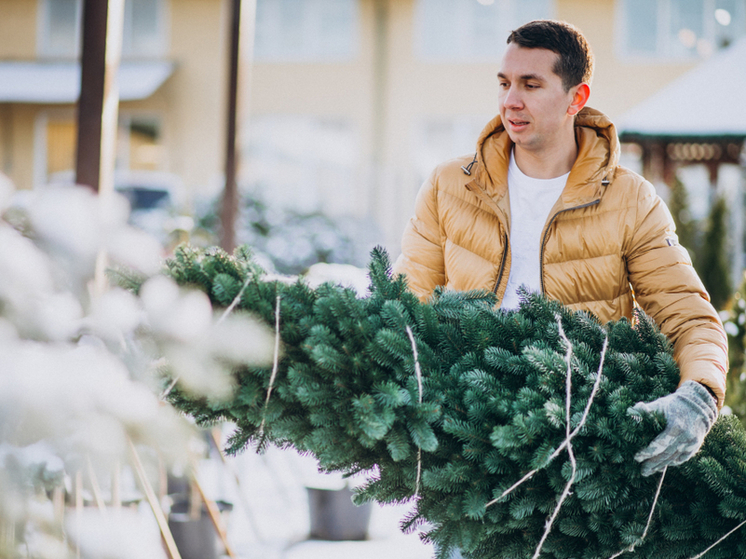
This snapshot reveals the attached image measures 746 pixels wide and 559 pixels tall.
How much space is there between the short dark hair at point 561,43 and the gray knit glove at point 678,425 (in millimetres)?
919

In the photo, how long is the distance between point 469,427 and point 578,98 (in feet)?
3.51

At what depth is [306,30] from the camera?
15.2 m

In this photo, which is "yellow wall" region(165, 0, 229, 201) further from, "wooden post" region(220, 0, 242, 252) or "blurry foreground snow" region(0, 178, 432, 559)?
"blurry foreground snow" region(0, 178, 432, 559)

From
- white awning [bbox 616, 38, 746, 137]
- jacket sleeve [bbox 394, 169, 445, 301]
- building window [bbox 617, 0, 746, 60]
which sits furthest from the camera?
building window [bbox 617, 0, 746, 60]

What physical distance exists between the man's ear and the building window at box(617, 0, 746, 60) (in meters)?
13.8

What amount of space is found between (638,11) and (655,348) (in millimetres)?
14704

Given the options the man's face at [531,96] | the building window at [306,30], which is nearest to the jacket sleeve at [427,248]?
the man's face at [531,96]

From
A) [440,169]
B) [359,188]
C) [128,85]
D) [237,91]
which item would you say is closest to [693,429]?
[440,169]

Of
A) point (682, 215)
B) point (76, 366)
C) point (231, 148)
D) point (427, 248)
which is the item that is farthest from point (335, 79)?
point (76, 366)

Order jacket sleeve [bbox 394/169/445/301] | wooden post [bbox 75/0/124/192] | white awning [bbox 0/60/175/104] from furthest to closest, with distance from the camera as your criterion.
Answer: white awning [bbox 0/60/175/104] → wooden post [bbox 75/0/124/192] → jacket sleeve [bbox 394/169/445/301]

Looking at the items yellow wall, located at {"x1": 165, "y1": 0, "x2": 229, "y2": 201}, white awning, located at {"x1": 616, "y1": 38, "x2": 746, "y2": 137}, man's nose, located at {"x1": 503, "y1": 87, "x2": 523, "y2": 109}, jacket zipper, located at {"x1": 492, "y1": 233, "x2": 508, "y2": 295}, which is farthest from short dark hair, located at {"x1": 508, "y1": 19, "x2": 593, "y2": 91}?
yellow wall, located at {"x1": 165, "y1": 0, "x2": 229, "y2": 201}

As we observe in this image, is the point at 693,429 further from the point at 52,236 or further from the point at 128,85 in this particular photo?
the point at 128,85

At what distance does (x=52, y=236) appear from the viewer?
849 millimetres

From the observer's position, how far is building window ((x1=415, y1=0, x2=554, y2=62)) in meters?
14.7
